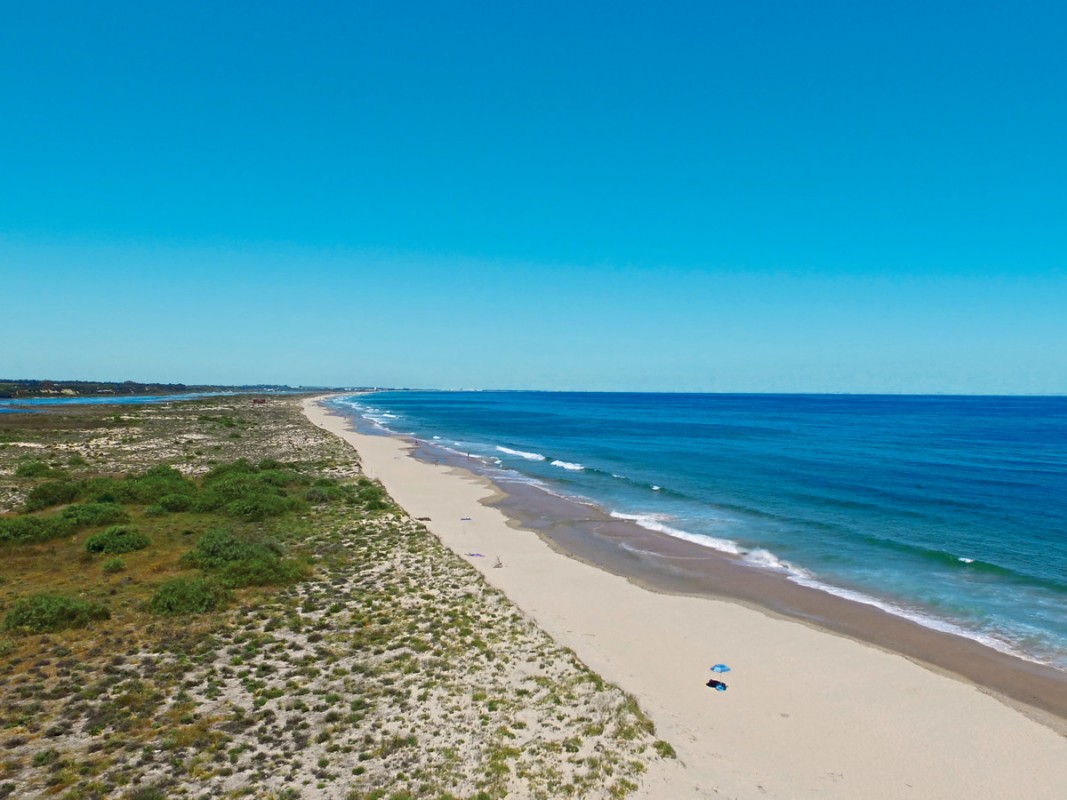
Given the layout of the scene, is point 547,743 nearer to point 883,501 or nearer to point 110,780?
point 110,780

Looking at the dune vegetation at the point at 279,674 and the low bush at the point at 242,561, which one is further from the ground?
the low bush at the point at 242,561

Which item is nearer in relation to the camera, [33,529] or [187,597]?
[187,597]

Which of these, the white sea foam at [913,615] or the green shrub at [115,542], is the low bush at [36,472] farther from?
the white sea foam at [913,615]

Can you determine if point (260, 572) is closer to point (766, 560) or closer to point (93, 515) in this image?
point (93, 515)

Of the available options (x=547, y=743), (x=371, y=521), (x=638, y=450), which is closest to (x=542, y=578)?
(x=371, y=521)

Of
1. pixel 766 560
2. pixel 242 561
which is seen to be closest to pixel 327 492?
pixel 242 561

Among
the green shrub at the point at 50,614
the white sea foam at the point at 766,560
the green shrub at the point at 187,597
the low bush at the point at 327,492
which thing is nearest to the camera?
the green shrub at the point at 50,614

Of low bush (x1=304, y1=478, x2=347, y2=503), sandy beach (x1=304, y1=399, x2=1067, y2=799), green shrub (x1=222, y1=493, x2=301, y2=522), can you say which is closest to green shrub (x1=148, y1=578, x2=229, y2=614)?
sandy beach (x1=304, y1=399, x2=1067, y2=799)

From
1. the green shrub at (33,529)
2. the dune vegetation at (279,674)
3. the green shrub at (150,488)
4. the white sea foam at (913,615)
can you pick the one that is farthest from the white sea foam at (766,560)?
the green shrub at (33,529)

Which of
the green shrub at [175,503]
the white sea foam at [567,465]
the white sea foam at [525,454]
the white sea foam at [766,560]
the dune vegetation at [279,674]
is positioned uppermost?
the green shrub at [175,503]
